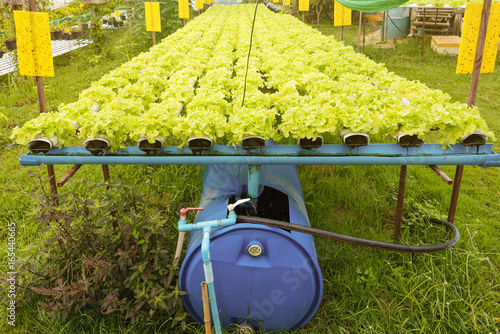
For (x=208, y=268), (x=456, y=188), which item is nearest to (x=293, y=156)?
(x=208, y=268)

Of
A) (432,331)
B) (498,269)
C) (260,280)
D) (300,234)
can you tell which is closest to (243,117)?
(300,234)

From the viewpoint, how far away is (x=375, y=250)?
3.34 metres

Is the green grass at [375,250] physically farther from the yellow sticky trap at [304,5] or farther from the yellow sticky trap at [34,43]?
the yellow sticky trap at [304,5]

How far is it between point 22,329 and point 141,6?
10371 mm

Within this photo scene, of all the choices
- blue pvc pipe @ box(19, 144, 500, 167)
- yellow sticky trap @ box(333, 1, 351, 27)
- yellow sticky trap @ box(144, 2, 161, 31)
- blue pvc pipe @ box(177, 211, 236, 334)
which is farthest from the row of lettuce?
yellow sticky trap @ box(333, 1, 351, 27)

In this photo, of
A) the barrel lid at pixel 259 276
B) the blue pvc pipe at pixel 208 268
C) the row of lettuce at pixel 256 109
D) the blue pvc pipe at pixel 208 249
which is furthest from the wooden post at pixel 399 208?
the blue pvc pipe at pixel 208 268

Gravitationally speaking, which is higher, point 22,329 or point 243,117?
point 243,117

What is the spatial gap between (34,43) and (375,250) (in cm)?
338

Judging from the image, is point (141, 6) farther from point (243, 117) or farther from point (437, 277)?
point (437, 277)

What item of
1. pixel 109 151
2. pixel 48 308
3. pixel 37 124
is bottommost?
pixel 48 308

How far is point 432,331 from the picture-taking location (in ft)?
8.75

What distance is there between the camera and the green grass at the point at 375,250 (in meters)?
2.72

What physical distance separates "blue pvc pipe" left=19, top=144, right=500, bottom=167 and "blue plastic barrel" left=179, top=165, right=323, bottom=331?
1.38 ft

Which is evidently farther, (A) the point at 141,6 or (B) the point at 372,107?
(A) the point at 141,6
